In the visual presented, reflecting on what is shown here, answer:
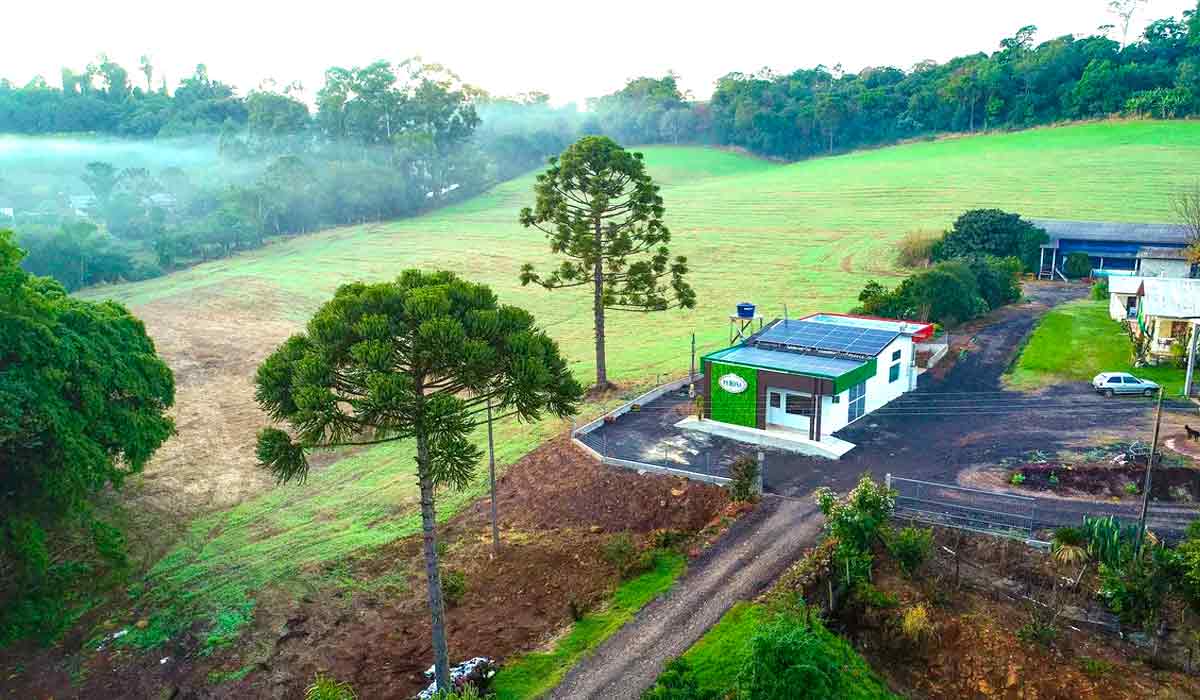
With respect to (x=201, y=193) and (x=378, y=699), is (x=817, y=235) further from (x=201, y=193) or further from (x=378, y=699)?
(x=201, y=193)

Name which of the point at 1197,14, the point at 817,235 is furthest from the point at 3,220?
the point at 1197,14

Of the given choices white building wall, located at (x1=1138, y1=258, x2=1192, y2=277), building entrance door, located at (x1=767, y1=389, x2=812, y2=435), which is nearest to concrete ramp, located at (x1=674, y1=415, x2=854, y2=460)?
building entrance door, located at (x1=767, y1=389, x2=812, y2=435)

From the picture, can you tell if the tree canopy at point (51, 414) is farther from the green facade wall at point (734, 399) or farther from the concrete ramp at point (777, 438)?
the green facade wall at point (734, 399)

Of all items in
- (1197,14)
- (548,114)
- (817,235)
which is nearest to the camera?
(817,235)

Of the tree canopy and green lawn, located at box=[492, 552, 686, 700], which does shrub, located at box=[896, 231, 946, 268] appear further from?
the tree canopy

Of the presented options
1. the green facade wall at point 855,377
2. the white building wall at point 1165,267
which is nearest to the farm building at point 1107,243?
the white building wall at point 1165,267

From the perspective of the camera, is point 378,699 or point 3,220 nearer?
point 378,699
